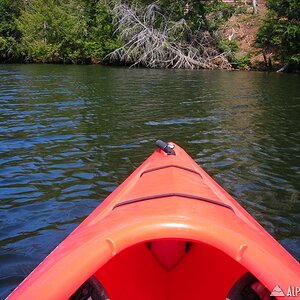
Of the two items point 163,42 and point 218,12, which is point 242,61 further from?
point 163,42

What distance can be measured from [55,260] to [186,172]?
5.88 feet

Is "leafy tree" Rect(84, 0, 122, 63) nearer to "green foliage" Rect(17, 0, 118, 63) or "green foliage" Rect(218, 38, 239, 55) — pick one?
"green foliage" Rect(17, 0, 118, 63)

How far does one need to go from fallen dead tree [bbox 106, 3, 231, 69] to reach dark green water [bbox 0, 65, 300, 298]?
1270 cm

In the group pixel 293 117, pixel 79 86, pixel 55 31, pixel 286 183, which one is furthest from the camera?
pixel 55 31

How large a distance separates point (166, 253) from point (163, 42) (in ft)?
85.1

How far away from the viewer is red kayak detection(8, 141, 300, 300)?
2.27 m

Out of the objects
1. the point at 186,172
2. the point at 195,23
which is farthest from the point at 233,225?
the point at 195,23

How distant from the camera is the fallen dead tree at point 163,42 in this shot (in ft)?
94.1

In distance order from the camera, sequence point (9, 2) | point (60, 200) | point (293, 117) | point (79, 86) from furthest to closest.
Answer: point (9, 2) < point (79, 86) < point (293, 117) < point (60, 200)

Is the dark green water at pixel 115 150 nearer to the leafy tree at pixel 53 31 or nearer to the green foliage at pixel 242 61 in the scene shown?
the green foliage at pixel 242 61

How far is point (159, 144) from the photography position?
5094 mm

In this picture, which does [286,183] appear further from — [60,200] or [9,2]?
[9,2]

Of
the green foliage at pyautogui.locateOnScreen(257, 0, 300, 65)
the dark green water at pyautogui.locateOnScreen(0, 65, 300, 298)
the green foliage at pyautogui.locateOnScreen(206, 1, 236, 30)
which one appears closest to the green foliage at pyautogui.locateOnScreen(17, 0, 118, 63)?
the green foliage at pyautogui.locateOnScreen(206, 1, 236, 30)

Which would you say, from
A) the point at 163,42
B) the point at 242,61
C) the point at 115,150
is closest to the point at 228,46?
the point at 242,61
